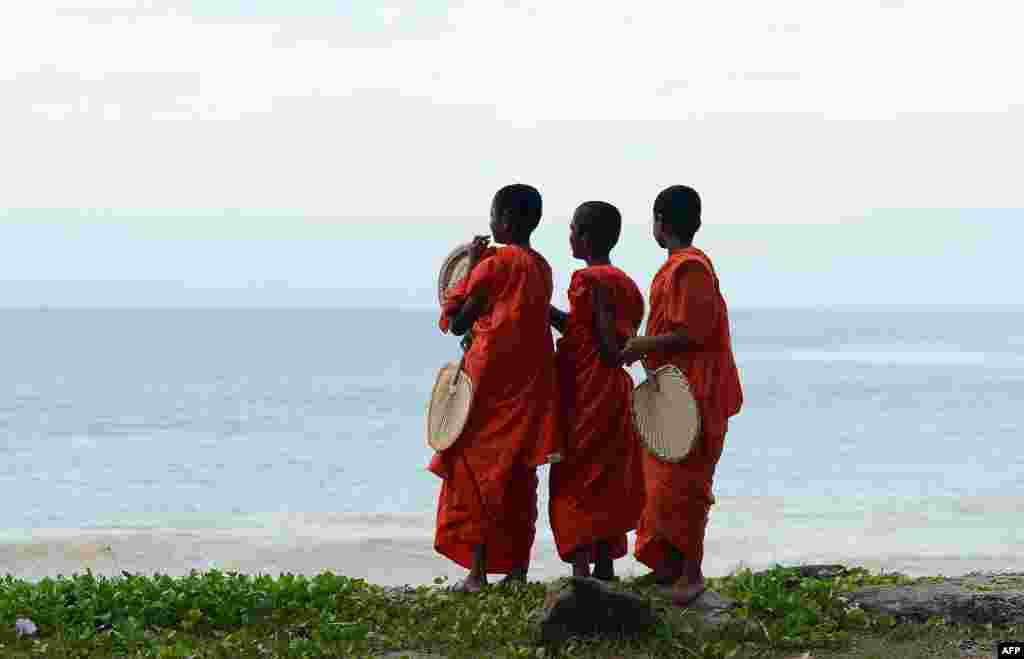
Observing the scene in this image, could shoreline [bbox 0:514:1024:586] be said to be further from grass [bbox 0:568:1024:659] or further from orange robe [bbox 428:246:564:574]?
grass [bbox 0:568:1024:659]

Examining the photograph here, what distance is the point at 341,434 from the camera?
5444 cm

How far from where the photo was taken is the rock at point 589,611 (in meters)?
8.38

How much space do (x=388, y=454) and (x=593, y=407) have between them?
37.3 m

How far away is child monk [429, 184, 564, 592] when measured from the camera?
9.67m

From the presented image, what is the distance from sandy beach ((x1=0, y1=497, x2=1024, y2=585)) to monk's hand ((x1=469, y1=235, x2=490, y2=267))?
739cm

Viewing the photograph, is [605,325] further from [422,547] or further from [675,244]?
[422,547]

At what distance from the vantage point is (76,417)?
62.2m

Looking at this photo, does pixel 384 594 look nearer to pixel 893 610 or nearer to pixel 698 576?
pixel 698 576

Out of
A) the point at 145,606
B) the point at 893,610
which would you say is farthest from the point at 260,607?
the point at 893,610

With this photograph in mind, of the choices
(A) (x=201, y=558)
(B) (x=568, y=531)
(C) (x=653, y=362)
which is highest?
(C) (x=653, y=362)

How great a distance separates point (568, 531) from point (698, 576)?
1.01 meters

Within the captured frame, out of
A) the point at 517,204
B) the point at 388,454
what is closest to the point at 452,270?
the point at 517,204

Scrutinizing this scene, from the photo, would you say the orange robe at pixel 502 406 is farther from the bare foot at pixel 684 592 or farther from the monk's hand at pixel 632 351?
the bare foot at pixel 684 592

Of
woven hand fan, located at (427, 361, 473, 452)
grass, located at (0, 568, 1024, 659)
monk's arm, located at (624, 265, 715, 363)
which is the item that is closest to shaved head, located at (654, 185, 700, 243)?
monk's arm, located at (624, 265, 715, 363)
